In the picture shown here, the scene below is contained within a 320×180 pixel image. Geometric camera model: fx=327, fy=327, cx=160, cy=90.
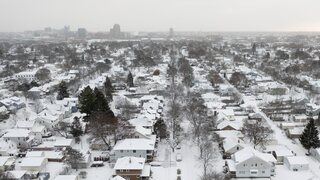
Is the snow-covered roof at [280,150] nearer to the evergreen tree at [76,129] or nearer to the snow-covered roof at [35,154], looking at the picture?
the evergreen tree at [76,129]

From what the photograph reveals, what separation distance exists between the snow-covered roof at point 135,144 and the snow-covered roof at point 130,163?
1.34 m

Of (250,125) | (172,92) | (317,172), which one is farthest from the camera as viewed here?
(172,92)

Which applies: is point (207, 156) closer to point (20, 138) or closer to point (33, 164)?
point (33, 164)

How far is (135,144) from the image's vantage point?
23734 millimetres

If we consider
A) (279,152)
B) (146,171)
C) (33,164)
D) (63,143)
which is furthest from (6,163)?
(279,152)

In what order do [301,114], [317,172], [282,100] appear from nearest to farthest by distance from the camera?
[317,172] → [301,114] → [282,100]

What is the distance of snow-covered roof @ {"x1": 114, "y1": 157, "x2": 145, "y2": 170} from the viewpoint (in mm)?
20812

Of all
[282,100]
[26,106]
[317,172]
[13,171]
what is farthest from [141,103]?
[317,172]

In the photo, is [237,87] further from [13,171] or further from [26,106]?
[13,171]

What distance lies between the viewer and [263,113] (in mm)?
34594

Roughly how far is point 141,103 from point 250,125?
596 inches

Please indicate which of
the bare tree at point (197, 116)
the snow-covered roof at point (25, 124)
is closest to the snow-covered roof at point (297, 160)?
the bare tree at point (197, 116)

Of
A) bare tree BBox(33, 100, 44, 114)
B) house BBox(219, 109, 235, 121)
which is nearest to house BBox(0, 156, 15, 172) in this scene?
bare tree BBox(33, 100, 44, 114)

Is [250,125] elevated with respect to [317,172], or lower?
elevated
